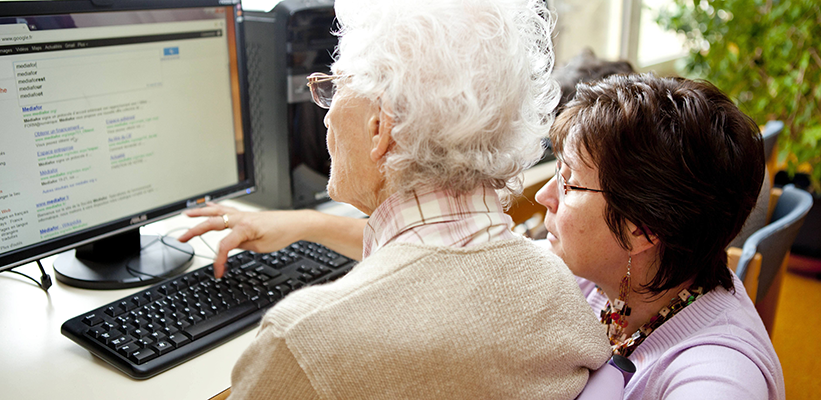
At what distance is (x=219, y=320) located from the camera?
0.93 metres

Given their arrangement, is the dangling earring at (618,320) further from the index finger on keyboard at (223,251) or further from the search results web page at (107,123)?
the search results web page at (107,123)

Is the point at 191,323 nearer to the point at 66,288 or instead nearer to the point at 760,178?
the point at 66,288

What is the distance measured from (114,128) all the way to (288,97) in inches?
16.8

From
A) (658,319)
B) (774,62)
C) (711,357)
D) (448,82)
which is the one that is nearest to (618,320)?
(658,319)

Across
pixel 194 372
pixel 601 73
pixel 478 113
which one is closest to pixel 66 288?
pixel 194 372

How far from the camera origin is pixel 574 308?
0.75 metres

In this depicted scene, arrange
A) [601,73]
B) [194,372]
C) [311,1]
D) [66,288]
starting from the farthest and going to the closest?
1. [601,73]
2. [311,1]
3. [66,288]
4. [194,372]

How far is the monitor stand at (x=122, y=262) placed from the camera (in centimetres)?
108

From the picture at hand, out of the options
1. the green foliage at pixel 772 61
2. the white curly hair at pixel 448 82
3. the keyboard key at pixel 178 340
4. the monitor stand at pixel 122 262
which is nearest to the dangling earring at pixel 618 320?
the white curly hair at pixel 448 82

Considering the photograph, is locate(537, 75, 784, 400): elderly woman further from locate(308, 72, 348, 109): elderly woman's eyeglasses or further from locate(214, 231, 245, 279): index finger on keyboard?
A: locate(214, 231, 245, 279): index finger on keyboard

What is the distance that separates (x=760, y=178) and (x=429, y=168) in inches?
20.3

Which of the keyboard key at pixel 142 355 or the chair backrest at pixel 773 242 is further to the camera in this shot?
the chair backrest at pixel 773 242

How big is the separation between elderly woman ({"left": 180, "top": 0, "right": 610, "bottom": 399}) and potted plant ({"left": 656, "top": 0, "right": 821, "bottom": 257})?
88.1 inches

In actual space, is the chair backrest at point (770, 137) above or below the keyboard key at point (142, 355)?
above
